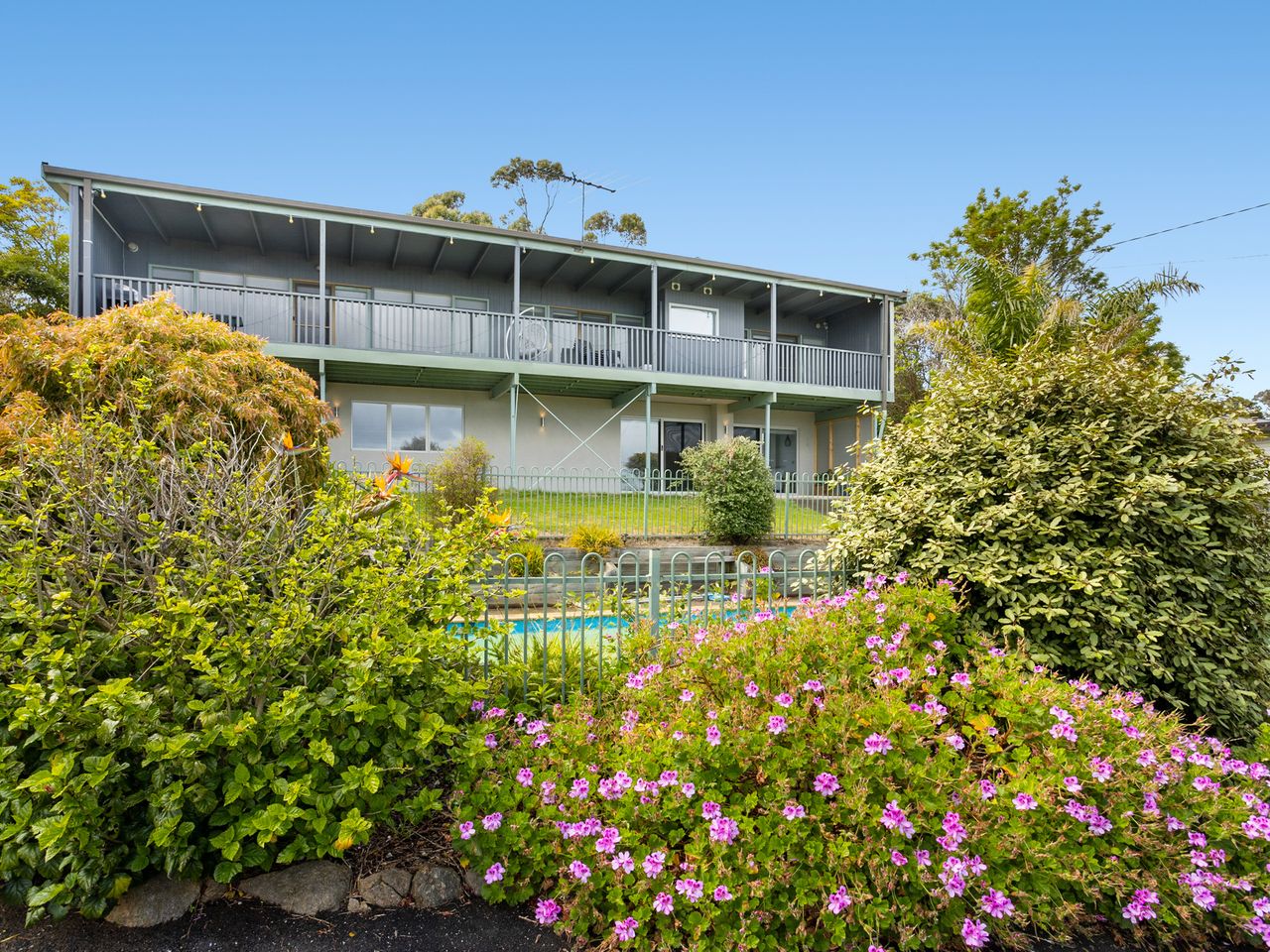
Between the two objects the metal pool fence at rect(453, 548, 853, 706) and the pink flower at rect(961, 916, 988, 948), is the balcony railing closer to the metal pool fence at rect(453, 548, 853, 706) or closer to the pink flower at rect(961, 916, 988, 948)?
the metal pool fence at rect(453, 548, 853, 706)

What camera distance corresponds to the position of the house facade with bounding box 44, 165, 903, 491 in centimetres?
1301

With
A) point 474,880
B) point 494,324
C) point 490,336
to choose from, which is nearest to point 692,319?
point 494,324

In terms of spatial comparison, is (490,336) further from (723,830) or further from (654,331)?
(723,830)

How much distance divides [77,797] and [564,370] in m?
12.8

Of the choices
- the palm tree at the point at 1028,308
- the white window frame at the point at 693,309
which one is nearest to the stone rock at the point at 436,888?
the palm tree at the point at 1028,308

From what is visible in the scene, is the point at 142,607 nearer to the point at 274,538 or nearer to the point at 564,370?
the point at 274,538

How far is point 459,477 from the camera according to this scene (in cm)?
1123

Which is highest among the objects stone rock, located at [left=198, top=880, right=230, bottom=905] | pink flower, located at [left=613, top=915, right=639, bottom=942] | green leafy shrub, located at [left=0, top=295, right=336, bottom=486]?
green leafy shrub, located at [left=0, top=295, right=336, bottom=486]

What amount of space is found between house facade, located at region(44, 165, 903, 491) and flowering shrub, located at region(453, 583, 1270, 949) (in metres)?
10.3

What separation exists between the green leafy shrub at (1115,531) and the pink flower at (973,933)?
1851 mm

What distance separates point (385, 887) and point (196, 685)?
1.14m

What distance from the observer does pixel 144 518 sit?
279 cm

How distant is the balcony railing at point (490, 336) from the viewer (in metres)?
13.0

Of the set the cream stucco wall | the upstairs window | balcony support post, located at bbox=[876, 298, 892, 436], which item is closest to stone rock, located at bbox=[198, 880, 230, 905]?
the cream stucco wall
